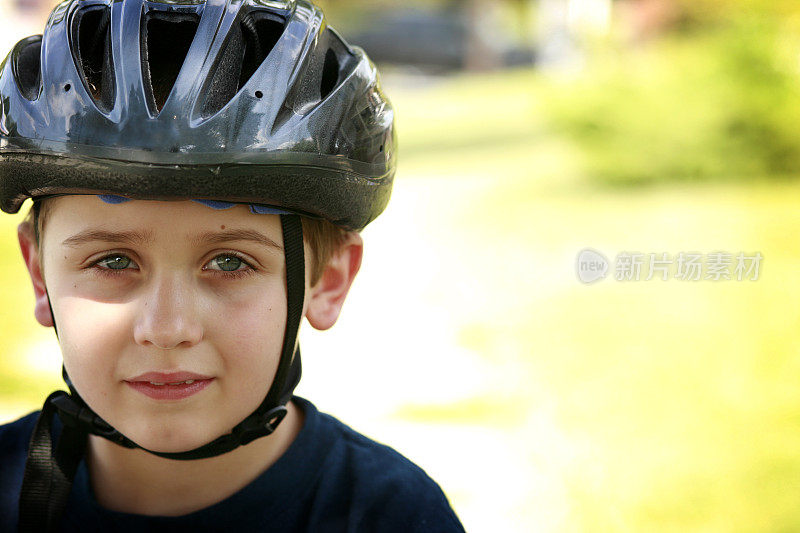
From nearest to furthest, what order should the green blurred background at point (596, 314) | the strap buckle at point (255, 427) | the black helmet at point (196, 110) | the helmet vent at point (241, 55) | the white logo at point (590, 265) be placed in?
the black helmet at point (196, 110), the helmet vent at point (241, 55), the strap buckle at point (255, 427), the green blurred background at point (596, 314), the white logo at point (590, 265)

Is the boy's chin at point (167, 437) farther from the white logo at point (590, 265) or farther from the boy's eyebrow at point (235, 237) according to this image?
the white logo at point (590, 265)

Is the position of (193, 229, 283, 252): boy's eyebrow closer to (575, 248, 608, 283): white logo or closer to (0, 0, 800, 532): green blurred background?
(0, 0, 800, 532): green blurred background

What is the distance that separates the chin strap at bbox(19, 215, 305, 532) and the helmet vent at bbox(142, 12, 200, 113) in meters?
0.43

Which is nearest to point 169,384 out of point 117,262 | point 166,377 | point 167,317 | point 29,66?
point 166,377

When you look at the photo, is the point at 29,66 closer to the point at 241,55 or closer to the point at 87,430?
the point at 241,55

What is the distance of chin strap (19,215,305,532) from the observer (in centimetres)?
239

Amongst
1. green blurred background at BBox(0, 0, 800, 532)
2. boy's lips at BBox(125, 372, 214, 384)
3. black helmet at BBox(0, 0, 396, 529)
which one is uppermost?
black helmet at BBox(0, 0, 396, 529)

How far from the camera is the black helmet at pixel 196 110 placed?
86.0 inches

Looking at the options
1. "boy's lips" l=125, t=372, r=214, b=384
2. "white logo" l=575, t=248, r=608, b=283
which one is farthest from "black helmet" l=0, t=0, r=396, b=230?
"white logo" l=575, t=248, r=608, b=283

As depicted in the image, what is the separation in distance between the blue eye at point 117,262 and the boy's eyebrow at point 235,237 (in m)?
0.17

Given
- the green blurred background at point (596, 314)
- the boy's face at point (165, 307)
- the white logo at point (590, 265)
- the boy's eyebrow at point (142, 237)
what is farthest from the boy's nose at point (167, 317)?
the white logo at point (590, 265)

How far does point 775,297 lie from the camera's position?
835 centimetres

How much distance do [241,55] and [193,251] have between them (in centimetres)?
50

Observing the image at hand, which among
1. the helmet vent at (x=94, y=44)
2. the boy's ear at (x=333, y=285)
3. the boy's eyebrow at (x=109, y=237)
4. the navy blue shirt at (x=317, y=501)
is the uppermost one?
the helmet vent at (x=94, y=44)
